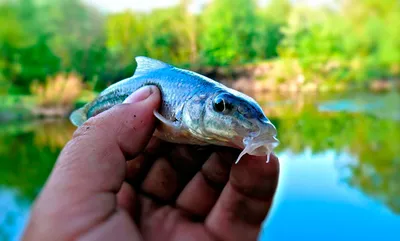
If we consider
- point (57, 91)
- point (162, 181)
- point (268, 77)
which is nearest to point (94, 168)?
point (162, 181)

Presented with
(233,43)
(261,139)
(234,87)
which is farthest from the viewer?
(234,87)

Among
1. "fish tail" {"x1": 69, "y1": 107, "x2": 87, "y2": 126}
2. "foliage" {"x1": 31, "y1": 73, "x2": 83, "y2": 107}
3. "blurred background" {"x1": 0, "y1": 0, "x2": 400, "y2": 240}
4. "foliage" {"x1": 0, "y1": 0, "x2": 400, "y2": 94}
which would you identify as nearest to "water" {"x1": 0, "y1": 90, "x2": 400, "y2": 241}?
"blurred background" {"x1": 0, "y1": 0, "x2": 400, "y2": 240}

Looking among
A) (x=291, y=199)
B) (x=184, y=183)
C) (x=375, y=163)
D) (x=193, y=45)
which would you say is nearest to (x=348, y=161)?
(x=375, y=163)

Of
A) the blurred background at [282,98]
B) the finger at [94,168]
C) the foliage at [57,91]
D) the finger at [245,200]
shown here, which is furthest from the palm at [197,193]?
the foliage at [57,91]

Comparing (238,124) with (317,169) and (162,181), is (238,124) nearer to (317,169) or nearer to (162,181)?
(162,181)

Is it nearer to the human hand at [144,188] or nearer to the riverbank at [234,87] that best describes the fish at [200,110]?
the human hand at [144,188]

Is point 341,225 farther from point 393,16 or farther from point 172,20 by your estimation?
point 393,16
